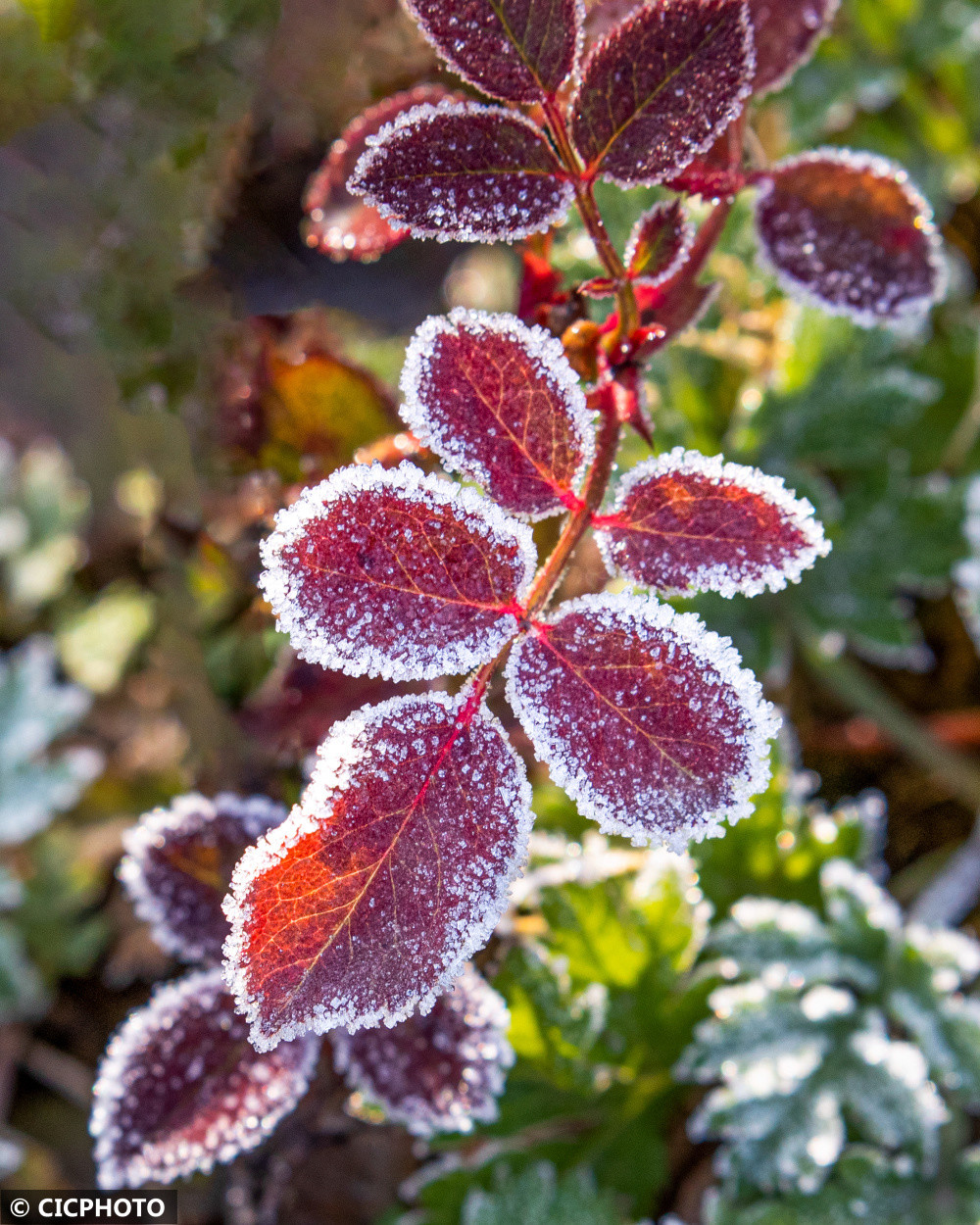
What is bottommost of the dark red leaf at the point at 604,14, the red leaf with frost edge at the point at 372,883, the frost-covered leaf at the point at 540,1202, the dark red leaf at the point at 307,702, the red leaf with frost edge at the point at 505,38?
the frost-covered leaf at the point at 540,1202

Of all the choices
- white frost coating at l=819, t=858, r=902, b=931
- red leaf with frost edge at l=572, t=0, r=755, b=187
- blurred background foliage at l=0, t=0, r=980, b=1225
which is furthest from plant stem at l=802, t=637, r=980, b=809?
red leaf with frost edge at l=572, t=0, r=755, b=187

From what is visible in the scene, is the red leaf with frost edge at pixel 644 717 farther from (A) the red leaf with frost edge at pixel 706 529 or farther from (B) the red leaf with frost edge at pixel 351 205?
(B) the red leaf with frost edge at pixel 351 205

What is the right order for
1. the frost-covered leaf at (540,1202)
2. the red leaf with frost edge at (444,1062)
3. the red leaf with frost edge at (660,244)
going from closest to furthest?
the red leaf with frost edge at (660,244)
the red leaf with frost edge at (444,1062)
the frost-covered leaf at (540,1202)

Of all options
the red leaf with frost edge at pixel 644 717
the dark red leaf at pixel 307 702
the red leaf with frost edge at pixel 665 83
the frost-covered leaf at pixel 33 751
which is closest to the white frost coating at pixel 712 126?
the red leaf with frost edge at pixel 665 83

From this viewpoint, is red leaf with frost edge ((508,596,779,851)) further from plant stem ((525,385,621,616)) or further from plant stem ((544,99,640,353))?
plant stem ((544,99,640,353))

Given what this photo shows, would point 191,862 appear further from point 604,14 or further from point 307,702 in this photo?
point 604,14

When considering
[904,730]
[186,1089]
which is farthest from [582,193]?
[904,730]
